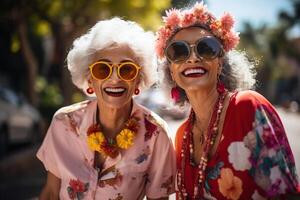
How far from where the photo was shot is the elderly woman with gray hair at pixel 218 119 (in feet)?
8.88

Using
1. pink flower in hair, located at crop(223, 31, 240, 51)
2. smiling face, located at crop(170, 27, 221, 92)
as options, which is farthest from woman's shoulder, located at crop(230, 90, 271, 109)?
pink flower in hair, located at crop(223, 31, 240, 51)

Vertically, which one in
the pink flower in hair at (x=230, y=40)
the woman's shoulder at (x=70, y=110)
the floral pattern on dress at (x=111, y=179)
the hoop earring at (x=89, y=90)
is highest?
the pink flower in hair at (x=230, y=40)

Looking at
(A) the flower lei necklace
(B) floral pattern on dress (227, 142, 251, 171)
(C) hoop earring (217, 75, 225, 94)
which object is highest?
(C) hoop earring (217, 75, 225, 94)

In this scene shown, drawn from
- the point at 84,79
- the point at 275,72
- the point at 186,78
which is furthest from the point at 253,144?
the point at 275,72

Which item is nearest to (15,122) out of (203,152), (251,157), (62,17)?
(62,17)

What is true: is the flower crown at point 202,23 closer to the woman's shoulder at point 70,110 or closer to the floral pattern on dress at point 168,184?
the woman's shoulder at point 70,110

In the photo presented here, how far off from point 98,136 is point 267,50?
216 ft

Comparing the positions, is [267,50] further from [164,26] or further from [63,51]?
[164,26]

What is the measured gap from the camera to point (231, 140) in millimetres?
2834

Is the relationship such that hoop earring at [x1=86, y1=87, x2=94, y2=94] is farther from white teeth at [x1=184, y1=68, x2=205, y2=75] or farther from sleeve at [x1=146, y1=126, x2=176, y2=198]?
white teeth at [x1=184, y1=68, x2=205, y2=75]

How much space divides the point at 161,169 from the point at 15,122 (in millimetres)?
7976

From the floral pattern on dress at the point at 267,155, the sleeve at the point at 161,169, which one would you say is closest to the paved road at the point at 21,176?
the sleeve at the point at 161,169

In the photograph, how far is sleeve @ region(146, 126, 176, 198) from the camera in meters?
3.33

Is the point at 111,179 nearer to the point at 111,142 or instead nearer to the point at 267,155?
the point at 111,142
